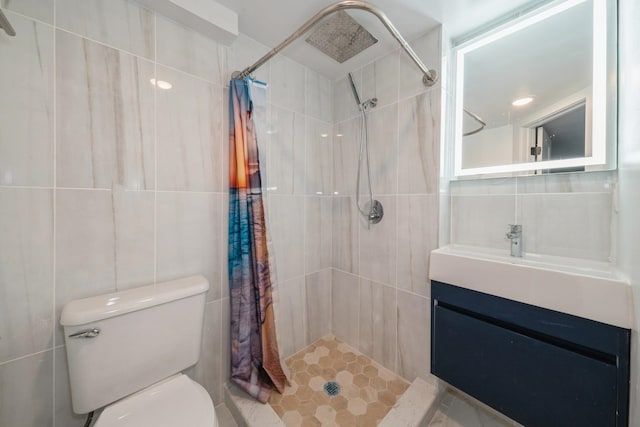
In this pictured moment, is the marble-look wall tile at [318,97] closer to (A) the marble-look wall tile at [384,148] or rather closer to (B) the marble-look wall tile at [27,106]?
(A) the marble-look wall tile at [384,148]

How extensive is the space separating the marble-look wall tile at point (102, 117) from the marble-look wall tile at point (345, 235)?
3.99 ft

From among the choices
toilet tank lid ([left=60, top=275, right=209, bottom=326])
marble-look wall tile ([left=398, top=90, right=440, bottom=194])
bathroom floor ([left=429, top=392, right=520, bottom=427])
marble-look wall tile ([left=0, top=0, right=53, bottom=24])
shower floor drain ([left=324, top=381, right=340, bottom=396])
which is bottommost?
bathroom floor ([left=429, top=392, right=520, bottom=427])

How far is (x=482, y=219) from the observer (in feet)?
4.28

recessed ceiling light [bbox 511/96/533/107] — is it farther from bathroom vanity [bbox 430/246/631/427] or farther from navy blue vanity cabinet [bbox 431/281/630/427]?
navy blue vanity cabinet [bbox 431/281/630/427]

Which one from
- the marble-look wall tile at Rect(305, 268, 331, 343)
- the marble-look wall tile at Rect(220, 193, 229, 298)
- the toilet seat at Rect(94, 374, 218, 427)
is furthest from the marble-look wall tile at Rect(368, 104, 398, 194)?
the toilet seat at Rect(94, 374, 218, 427)

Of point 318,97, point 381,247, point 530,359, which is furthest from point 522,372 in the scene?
point 318,97

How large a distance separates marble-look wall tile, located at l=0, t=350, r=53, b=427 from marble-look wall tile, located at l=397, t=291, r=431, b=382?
5.48 feet

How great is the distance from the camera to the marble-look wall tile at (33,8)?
2.68 feet

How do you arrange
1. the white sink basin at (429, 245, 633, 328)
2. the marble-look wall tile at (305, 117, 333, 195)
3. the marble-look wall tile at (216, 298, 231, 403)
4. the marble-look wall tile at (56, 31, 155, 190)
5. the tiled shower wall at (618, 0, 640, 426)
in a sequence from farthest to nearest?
the marble-look wall tile at (305, 117, 333, 195)
the marble-look wall tile at (216, 298, 231, 403)
the marble-look wall tile at (56, 31, 155, 190)
the white sink basin at (429, 245, 633, 328)
the tiled shower wall at (618, 0, 640, 426)

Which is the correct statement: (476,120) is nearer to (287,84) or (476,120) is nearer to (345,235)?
(345,235)

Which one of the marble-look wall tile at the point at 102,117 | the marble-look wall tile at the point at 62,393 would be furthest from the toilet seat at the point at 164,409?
the marble-look wall tile at the point at 102,117

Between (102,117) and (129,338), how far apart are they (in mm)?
916

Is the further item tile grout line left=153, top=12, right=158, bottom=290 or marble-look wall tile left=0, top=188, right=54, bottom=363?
tile grout line left=153, top=12, right=158, bottom=290

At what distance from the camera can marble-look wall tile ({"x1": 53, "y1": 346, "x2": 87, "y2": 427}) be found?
919 mm
